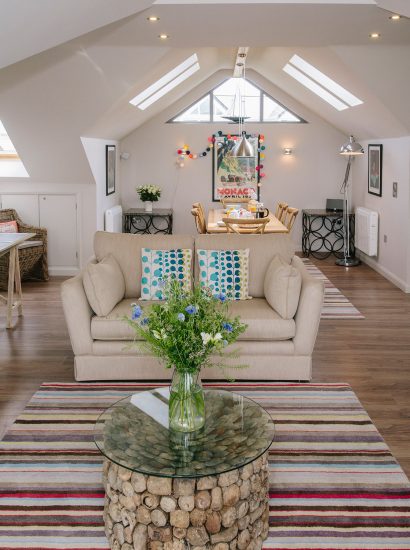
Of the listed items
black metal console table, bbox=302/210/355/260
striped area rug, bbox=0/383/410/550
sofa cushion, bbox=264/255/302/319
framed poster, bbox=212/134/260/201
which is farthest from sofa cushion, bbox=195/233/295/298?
framed poster, bbox=212/134/260/201

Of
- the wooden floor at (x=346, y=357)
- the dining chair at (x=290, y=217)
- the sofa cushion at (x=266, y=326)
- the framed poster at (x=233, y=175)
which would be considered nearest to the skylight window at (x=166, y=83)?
the framed poster at (x=233, y=175)

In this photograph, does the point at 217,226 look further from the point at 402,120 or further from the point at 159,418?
the point at 159,418

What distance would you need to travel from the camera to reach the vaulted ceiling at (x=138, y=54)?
448 cm

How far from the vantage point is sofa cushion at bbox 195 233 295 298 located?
4949 millimetres

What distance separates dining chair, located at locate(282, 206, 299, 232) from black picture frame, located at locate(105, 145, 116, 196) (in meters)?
2.48

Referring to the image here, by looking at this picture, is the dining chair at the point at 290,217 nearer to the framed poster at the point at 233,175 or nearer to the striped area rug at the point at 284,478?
the framed poster at the point at 233,175

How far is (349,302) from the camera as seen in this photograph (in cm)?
686

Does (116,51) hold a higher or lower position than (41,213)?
higher

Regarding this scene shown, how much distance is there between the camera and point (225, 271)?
4.84 meters

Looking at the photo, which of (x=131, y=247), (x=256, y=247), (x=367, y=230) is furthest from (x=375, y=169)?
(x=131, y=247)

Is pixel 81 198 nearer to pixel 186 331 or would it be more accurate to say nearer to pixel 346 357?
pixel 346 357

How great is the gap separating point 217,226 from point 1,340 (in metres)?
3.00

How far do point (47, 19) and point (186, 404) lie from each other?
8.71 feet

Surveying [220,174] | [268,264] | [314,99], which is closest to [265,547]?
[268,264]
